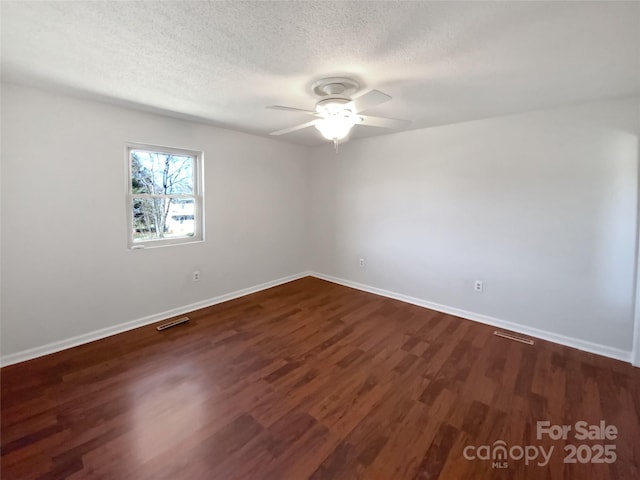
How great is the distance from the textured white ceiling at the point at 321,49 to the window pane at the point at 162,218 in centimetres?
113

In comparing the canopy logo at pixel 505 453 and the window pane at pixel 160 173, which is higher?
the window pane at pixel 160 173

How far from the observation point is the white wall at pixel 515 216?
2588 mm

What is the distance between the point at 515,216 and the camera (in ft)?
10.1

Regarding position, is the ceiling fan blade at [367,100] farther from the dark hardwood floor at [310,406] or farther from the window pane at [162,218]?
the window pane at [162,218]

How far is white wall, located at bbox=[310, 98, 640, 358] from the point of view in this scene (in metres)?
2.59

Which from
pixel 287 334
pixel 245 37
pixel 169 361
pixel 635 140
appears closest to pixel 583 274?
pixel 635 140

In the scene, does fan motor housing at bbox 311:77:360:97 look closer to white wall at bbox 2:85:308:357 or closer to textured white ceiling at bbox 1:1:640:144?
textured white ceiling at bbox 1:1:640:144

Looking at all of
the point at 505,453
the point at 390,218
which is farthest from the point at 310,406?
the point at 390,218

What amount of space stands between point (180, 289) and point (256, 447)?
7.86 feet

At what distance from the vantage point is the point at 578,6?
4.40 ft

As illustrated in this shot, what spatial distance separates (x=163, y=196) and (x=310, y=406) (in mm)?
2838

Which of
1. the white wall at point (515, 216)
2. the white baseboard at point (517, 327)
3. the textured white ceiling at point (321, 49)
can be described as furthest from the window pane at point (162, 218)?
the white baseboard at point (517, 327)

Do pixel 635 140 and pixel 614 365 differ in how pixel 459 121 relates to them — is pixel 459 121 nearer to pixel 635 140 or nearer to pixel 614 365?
pixel 635 140

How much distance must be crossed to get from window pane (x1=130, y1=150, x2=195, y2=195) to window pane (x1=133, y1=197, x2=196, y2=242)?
11cm
